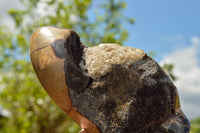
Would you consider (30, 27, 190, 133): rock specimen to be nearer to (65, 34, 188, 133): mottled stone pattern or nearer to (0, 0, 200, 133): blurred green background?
(65, 34, 188, 133): mottled stone pattern

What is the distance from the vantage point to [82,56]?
1.80m

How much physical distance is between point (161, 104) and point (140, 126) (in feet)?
0.78

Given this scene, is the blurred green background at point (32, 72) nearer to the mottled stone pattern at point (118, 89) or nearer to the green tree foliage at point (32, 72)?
the green tree foliage at point (32, 72)

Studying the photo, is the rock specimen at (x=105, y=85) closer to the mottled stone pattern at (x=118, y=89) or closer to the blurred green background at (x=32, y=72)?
the mottled stone pattern at (x=118, y=89)

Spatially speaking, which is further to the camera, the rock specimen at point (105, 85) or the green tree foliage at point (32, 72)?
the green tree foliage at point (32, 72)

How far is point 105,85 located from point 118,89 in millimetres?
103

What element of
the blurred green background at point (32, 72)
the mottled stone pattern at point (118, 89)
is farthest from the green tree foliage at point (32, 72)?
the mottled stone pattern at point (118, 89)

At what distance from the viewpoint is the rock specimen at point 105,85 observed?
1.61 meters

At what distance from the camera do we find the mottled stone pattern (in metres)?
1.64

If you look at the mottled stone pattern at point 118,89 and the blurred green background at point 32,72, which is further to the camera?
the blurred green background at point 32,72

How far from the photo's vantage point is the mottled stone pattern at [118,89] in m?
1.64

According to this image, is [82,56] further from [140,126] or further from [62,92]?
[140,126]

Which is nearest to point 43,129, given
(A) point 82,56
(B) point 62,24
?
(B) point 62,24

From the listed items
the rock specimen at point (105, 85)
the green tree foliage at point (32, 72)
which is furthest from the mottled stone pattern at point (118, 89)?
the green tree foliage at point (32, 72)
